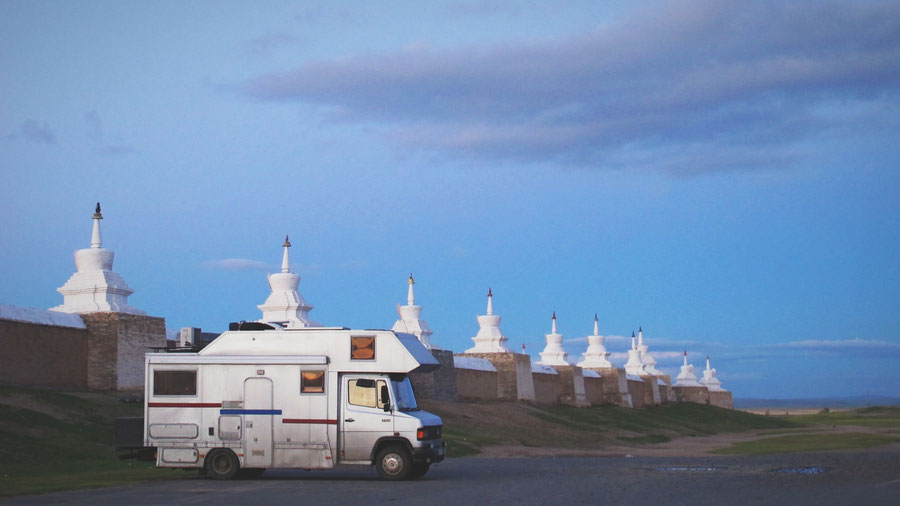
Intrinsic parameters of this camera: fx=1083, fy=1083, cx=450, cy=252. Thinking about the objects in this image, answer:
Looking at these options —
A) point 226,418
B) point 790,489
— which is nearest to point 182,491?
point 226,418

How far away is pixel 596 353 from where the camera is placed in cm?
7294

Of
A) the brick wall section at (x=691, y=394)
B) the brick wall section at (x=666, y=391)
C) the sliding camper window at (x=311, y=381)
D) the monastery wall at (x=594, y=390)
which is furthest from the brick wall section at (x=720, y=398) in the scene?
the sliding camper window at (x=311, y=381)

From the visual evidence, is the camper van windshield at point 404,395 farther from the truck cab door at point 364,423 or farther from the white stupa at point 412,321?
the white stupa at point 412,321

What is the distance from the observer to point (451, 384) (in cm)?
4494

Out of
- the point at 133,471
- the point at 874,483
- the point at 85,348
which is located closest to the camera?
the point at 874,483

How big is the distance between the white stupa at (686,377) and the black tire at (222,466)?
270 ft

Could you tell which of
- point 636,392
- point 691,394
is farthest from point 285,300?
point 691,394

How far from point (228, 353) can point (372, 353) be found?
274 cm

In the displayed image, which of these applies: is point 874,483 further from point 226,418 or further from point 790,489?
point 226,418

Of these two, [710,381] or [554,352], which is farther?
[710,381]

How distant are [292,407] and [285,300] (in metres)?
20.5

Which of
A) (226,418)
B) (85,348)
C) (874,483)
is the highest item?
(85,348)

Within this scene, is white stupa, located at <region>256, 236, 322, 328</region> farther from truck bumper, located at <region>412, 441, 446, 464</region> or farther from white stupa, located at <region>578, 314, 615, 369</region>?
white stupa, located at <region>578, 314, 615, 369</region>

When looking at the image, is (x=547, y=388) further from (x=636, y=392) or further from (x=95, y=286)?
(x=95, y=286)
